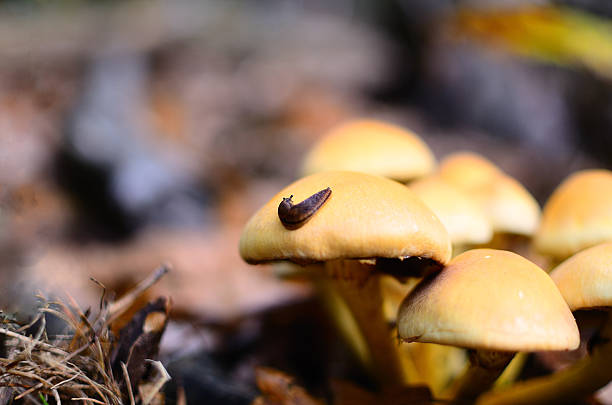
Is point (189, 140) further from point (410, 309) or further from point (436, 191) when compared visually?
point (410, 309)

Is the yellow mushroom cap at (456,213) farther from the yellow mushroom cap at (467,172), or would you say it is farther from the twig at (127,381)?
the twig at (127,381)

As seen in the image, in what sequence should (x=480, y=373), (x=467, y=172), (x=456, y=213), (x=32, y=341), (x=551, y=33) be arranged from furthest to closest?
(x=551, y=33), (x=467, y=172), (x=456, y=213), (x=480, y=373), (x=32, y=341)

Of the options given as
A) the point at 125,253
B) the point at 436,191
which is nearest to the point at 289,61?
the point at 125,253

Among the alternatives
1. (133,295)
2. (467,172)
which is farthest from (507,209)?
(133,295)

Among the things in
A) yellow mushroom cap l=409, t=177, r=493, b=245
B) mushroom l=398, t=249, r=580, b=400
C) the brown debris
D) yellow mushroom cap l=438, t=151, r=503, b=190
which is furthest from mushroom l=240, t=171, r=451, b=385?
yellow mushroom cap l=438, t=151, r=503, b=190

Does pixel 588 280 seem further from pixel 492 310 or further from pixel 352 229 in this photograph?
pixel 352 229

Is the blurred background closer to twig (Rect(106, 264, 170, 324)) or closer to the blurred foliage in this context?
the blurred foliage
